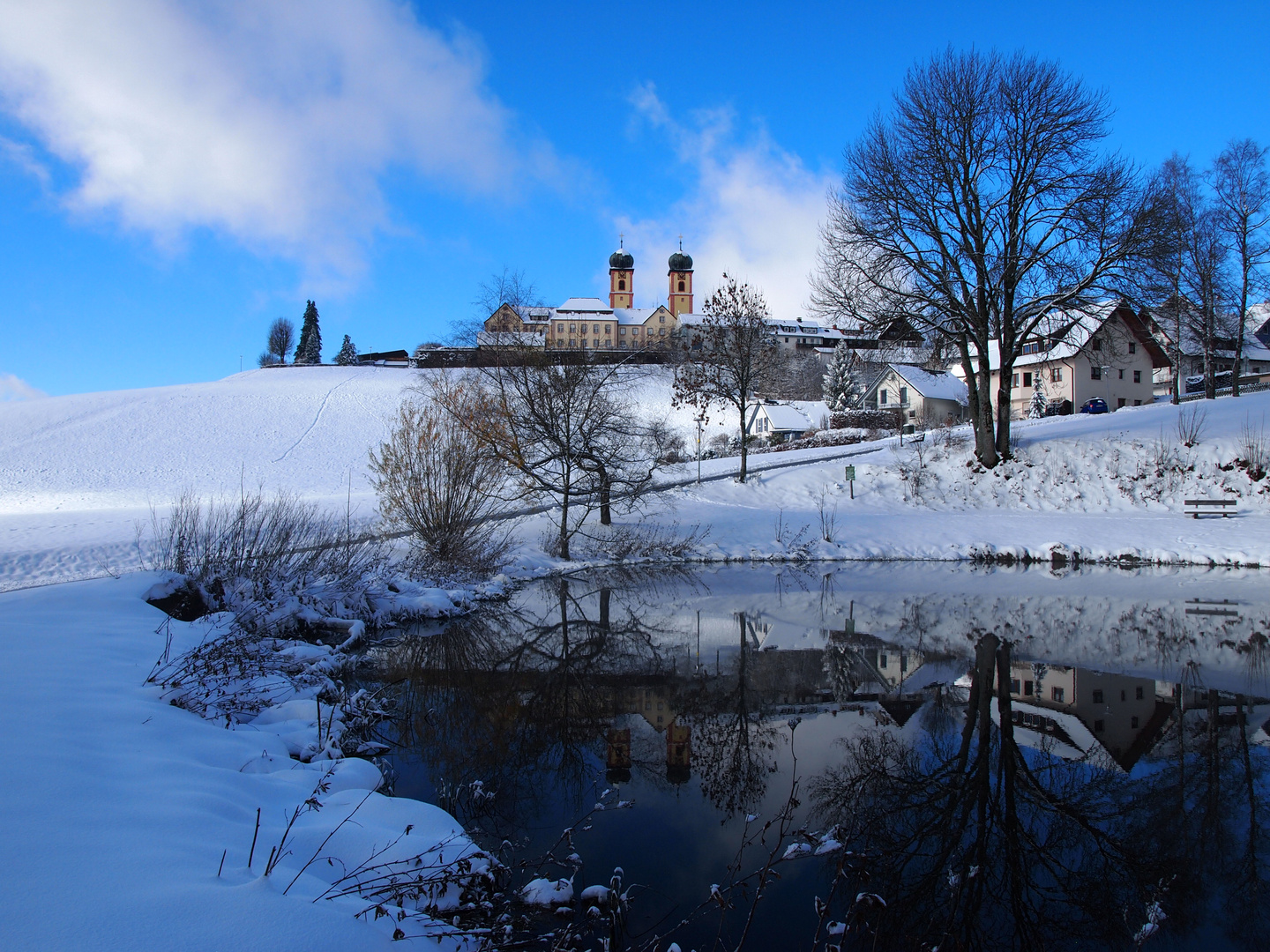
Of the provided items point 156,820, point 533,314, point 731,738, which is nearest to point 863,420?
point 533,314

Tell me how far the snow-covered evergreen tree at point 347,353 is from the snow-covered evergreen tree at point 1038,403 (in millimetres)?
74758

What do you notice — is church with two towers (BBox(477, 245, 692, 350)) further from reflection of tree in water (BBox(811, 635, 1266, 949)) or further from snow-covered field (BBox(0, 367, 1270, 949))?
reflection of tree in water (BBox(811, 635, 1266, 949))

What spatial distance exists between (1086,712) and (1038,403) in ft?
146

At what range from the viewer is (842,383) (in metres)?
56.2

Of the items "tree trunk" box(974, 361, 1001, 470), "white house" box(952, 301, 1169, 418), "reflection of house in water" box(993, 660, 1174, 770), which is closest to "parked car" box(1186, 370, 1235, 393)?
"white house" box(952, 301, 1169, 418)

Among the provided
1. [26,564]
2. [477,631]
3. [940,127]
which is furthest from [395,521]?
[940,127]

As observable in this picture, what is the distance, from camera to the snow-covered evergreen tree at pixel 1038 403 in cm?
4587

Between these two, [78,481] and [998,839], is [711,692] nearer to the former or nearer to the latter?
[998,839]

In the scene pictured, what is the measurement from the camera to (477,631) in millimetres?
12961

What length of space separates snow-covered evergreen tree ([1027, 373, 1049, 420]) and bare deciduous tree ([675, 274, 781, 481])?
77.9ft

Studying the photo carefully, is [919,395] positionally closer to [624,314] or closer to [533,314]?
[533,314]

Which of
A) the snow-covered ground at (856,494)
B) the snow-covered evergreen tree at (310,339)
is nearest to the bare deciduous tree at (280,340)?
the snow-covered evergreen tree at (310,339)

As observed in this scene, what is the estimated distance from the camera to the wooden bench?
21281 mm

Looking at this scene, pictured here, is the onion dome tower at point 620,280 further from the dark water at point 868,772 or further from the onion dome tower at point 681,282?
the dark water at point 868,772
